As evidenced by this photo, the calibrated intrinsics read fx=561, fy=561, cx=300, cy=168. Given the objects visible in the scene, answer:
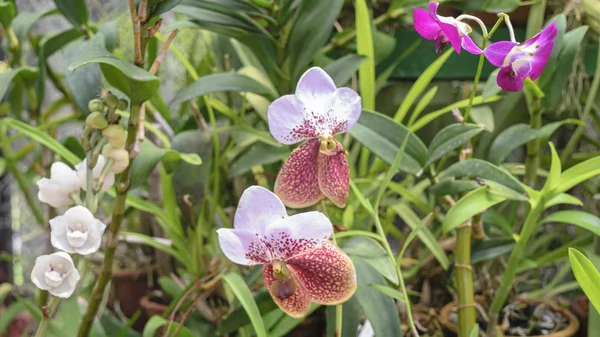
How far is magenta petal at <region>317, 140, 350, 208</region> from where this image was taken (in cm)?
39

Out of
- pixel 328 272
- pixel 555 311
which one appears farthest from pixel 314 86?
pixel 555 311

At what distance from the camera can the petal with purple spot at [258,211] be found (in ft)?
1.14

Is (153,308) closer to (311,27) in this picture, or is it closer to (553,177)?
(311,27)

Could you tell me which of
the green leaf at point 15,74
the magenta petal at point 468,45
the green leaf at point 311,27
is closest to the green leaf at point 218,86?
the green leaf at point 311,27

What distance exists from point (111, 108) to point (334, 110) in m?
0.18

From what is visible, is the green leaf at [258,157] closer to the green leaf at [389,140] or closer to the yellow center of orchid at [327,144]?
the green leaf at [389,140]

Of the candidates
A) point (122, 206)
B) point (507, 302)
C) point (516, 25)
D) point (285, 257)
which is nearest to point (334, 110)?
point (285, 257)

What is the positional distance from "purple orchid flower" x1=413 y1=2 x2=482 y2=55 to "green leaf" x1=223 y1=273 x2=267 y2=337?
0.25 meters

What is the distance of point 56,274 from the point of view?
1.35 ft

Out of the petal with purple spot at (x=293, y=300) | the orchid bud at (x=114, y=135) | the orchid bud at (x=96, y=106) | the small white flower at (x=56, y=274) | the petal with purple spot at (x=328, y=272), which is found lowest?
the small white flower at (x=56, y=274)

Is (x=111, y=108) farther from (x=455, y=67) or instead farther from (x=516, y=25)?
(x=516, y=25)

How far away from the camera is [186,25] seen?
566 mm

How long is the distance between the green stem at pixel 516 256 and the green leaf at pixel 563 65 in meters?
0.15

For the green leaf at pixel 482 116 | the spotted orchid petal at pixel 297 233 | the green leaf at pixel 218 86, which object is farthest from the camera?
the green leaf at pixel 482 116
